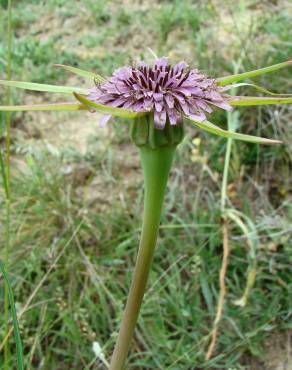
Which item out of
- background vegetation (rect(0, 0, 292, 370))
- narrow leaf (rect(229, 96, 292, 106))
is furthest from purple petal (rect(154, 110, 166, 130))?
background vegetation (rect(0, 0, 292, 370))

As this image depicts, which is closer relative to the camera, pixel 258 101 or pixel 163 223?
pixel 258 101

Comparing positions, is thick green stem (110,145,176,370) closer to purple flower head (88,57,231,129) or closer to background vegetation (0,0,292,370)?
purple flower head (88,57,231,129)

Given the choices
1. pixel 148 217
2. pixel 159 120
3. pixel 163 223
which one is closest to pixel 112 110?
pixel 159 120

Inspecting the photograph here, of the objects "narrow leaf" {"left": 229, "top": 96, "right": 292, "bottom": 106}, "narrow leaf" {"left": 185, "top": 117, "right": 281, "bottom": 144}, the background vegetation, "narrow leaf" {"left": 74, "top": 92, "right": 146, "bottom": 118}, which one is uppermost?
"narrow leaf" {"left": 229, "top": 96, "right": 292, "bottom": 106}

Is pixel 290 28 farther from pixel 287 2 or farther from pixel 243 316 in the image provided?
pixel 243 316

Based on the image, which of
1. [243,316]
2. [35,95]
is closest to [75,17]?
[35,95]

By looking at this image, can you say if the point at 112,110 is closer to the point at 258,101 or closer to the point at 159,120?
the point at 159,120

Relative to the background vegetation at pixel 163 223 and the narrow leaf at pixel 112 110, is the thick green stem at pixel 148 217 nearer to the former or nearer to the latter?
the narrow leaf at pixel 112 110
